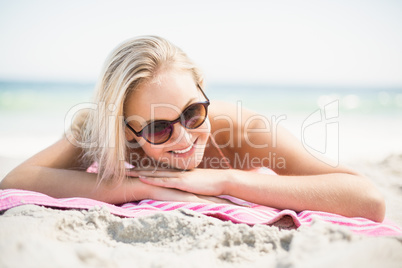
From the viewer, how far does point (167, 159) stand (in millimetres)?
2438

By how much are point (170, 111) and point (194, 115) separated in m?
0.18

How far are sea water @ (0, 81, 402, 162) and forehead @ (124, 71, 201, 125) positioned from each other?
584 mm

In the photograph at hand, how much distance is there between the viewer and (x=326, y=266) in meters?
1.11

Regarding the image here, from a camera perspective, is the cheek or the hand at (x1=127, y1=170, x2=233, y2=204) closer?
the hand at (x1=127, y1=170, x2=233, y2=204)

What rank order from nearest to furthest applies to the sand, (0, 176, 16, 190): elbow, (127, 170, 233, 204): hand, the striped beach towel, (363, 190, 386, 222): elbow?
the sand → the striped beach towel → (363, 190, 386, 222): elbow → (127, 170, 233, 204): hand → (0, 176, 16, 190): elbow

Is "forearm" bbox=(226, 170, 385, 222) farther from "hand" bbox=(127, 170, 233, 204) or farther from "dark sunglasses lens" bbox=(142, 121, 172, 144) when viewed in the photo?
"dark sunglasses lens" bbox=(142, 121, 172, 144)

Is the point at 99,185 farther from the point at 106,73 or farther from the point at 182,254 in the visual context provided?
the point at 182,254

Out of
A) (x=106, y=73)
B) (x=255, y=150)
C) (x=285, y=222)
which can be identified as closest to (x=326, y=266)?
(x=285, y=222)

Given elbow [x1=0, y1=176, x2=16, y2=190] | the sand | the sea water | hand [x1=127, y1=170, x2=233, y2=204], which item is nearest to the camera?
the sand

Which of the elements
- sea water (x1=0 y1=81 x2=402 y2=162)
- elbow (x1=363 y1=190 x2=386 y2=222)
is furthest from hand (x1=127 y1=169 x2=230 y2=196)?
elbow (x1=363 y1=190 x2=386 y2=222)

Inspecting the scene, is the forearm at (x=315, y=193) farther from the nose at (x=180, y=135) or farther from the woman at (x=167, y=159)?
the nose at (x=180, y=135)

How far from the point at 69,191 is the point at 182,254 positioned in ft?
4.02

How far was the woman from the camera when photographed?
2.13 meters

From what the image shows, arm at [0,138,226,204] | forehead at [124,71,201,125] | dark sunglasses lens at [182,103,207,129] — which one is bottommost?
arm at [0,138,226,204]
